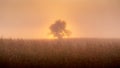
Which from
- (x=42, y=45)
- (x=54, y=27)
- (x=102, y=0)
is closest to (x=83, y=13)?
(x=102, y=0)

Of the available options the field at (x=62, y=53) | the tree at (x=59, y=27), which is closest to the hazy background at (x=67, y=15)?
the tree at (x=59, y=27)

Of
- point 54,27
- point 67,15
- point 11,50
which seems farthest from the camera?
point 67,15

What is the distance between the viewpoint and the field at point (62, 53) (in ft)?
2.20

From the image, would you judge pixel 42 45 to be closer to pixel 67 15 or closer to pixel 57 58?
pixel 57 58

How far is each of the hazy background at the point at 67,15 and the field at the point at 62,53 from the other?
25.4 inches

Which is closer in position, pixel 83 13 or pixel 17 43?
pixel 17 43

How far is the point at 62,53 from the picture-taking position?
2.23ft

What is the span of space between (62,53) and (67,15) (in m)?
0.75

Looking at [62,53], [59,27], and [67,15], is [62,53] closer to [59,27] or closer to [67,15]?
[59,27]

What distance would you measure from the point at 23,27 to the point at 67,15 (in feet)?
0.95

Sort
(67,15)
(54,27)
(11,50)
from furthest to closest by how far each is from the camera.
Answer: (67,15) < (54,27) < (11,50)

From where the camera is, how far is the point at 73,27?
1.39 metres

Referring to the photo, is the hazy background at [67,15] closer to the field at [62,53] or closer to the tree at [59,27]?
the tree at [59,27]

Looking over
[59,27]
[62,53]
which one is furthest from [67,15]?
[62,53]
